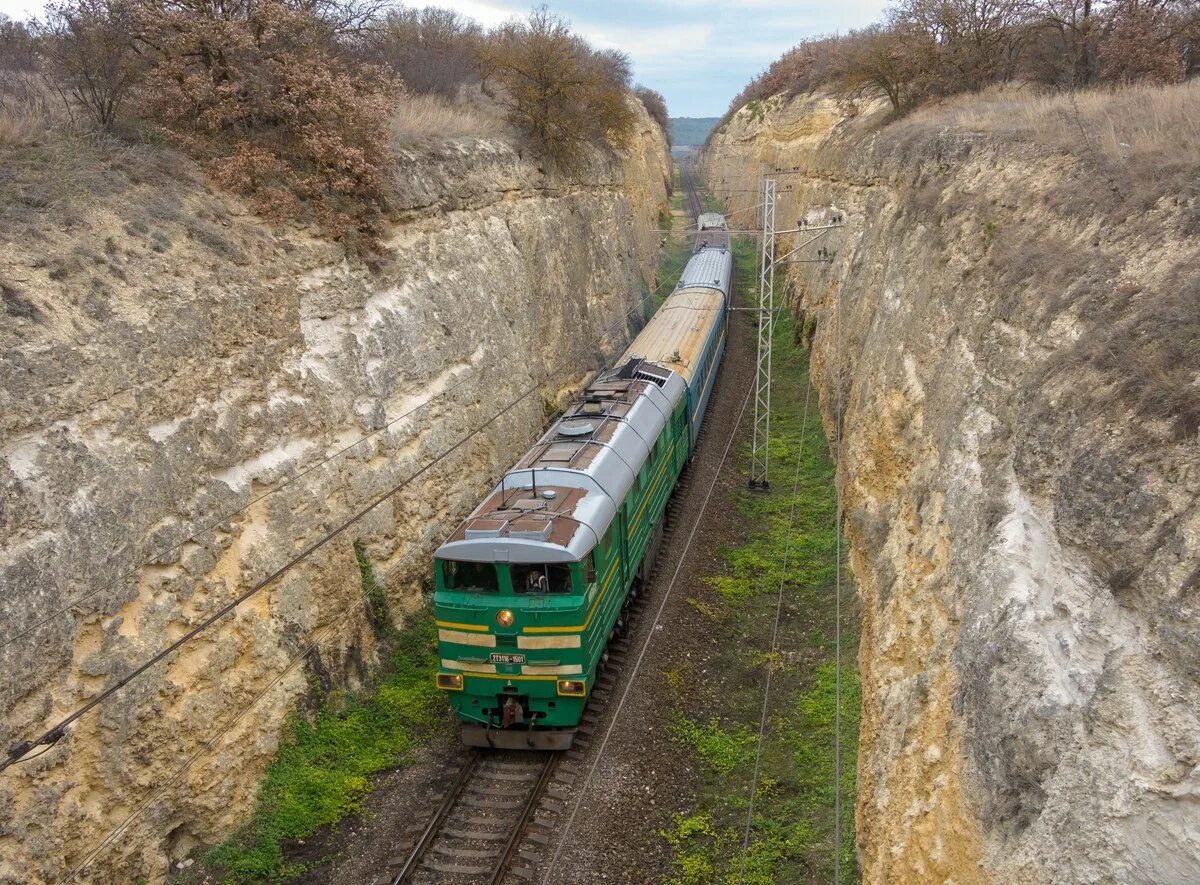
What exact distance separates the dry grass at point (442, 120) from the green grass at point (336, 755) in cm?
1011

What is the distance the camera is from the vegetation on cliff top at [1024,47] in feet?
68.7

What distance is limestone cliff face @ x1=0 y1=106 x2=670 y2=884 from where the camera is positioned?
8.26 m

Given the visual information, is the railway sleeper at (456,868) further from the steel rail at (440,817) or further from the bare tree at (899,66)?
the bare tree at (899,66)

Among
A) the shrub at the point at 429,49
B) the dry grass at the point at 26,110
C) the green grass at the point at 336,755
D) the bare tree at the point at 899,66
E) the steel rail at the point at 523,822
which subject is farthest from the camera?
the bare tree at the point at 899,66

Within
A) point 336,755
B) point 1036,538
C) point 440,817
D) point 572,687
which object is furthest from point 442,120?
point 1036,538

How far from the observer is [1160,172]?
378 inches

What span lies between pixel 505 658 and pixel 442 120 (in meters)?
14.7

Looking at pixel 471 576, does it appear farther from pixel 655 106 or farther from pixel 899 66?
pixel 655 106

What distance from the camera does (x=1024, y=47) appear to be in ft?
85.5

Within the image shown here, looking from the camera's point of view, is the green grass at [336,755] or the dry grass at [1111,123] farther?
the dry grass at [1111,123]

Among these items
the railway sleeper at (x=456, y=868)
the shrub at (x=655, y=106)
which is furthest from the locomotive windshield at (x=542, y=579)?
the shrub at (x=655, y=106)

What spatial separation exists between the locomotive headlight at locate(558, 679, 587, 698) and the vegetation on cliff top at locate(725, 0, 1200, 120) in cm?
2015

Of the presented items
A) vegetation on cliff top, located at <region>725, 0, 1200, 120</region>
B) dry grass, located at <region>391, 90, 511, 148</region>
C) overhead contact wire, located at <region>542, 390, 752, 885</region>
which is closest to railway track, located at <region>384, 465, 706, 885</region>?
overhead contact wire, located at <region>542, 390, 752, 885</region>

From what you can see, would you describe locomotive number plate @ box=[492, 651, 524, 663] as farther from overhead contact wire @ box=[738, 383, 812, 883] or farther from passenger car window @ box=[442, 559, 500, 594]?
overhead contact wire @ box=[738, 383, 812, 883]
